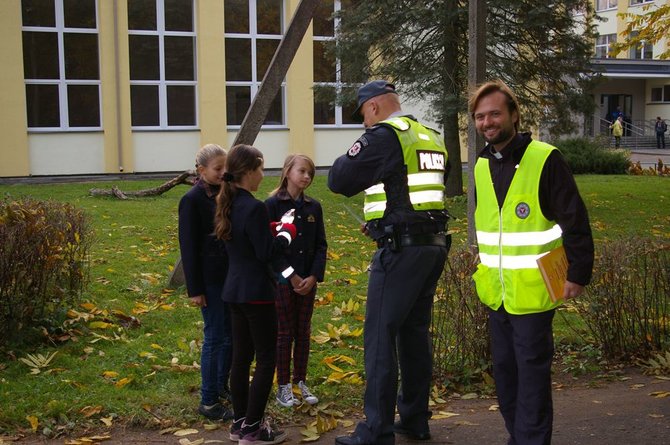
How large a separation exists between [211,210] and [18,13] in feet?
68.5

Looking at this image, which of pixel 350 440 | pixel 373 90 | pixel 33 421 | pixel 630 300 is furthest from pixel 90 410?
pixel 630 300

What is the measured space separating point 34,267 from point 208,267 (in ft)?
6.43

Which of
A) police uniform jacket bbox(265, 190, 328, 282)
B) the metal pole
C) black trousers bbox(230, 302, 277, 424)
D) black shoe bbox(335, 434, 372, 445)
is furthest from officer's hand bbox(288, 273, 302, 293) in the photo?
the metal pole

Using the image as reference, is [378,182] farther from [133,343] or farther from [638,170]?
[638,170]

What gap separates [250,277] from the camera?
4.81m

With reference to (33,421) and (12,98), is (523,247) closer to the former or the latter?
(33,421)

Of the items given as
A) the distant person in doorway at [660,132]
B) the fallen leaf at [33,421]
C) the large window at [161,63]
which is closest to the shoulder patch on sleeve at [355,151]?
the fallen leaf at [33,421]

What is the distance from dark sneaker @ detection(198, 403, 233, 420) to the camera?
211 inches

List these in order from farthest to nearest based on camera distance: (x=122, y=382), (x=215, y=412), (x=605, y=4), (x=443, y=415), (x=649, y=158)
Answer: (x=605, y=4)
(x=649, y=158)
(x=122, y=382)
(x=443, y=415)
(x=215, y=412)

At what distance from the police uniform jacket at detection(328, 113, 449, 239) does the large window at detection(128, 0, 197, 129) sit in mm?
22607

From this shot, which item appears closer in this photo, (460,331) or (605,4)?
(460,331)

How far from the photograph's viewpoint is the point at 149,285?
8.89m

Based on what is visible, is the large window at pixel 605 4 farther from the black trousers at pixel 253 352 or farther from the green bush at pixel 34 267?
the black trousers at pixel 253 352

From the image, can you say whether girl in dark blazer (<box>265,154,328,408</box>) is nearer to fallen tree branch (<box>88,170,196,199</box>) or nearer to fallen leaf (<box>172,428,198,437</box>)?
fallen leaf (<box>172,428,198,437</box>)
